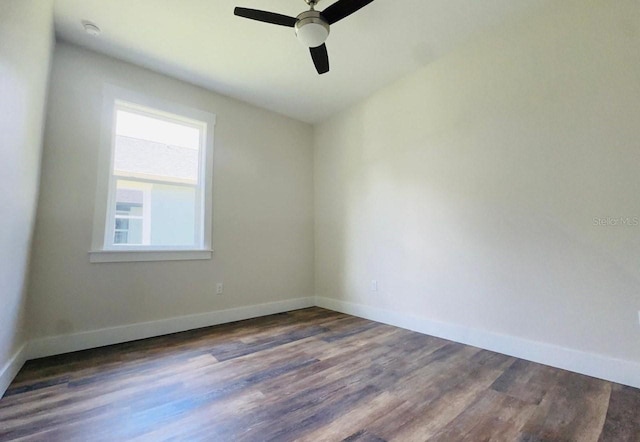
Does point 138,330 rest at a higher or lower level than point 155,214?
lower

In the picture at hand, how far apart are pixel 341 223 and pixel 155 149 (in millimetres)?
2424

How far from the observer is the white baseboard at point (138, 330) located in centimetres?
242

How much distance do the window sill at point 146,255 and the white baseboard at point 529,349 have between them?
220cm

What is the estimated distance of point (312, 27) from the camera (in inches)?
76.5

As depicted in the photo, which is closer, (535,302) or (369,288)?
(535,302)

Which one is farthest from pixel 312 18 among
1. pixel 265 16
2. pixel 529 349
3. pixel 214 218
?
pixel 529 349

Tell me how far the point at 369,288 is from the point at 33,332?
3.23 meters

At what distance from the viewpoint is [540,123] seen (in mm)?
2312

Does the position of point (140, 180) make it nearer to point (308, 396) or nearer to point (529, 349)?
point (308, 396)

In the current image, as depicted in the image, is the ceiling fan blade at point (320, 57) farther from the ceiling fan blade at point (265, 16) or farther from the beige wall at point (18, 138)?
the beige wall at point (18, 138)

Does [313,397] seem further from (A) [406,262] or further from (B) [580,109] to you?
(B) [580,109]

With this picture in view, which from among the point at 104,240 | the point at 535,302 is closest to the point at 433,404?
the point at 535,302

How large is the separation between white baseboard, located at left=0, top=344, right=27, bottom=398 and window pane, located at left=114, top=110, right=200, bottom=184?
166 centimetres

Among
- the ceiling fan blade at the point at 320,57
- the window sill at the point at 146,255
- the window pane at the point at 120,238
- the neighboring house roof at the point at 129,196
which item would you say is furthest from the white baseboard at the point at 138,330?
the ceiling fan blade at the point at 320,57
